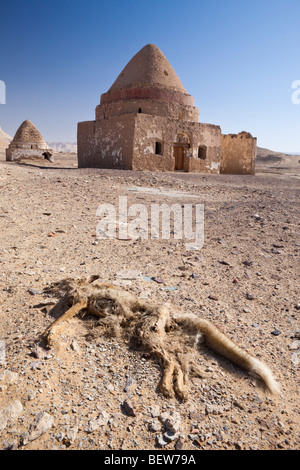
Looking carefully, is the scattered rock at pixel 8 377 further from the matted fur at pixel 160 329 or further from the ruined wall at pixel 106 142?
the ruined wall at pixel 106 142

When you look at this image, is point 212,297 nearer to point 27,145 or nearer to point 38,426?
point 38,426

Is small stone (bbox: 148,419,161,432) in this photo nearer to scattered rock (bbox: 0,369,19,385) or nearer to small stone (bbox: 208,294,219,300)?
scattered rock (bbox: 0,369,19,385)

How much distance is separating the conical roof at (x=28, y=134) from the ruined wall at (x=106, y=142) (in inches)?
261

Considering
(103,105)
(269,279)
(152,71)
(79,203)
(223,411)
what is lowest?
(223,411)

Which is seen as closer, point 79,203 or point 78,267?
point 78,267

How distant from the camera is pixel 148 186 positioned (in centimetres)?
959

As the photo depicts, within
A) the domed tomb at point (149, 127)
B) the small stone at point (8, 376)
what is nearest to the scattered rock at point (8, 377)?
the small stone at point (8, 376)

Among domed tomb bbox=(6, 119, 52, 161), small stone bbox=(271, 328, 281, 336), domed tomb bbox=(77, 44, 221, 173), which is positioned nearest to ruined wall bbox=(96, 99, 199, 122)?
domed tomb bbox=(77, 44, 221, 173)

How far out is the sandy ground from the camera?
1.72 metres

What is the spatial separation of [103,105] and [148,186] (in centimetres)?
965

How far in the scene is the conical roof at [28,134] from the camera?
22.4m

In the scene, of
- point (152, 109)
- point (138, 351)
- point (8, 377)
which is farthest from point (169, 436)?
point (152, 109)

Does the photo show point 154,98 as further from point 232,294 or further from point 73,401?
point 73,401

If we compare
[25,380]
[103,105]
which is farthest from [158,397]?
[103,105]
